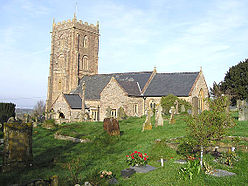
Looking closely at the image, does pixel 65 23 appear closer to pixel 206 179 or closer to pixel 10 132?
pixel 10 132

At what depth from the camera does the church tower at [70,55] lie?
44.6 meters

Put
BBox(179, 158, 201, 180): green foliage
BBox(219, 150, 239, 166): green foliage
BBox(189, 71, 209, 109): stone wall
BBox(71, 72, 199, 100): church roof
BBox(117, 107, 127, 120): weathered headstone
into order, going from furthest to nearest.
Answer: BBox(71, 72, 199, 100): church roof
BBox(189, 71, 209, 109): stone wall
BBox(117, 107, 127, 120): weathered headstone
BBox(219, 150, 239, 166): green foliage
BBox(179, 158, 201, 180): green foliage

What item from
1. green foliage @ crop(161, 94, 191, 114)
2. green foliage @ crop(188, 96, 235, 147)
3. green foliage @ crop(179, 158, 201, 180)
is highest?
green foliage @ crop(161, 94, 191, 114)

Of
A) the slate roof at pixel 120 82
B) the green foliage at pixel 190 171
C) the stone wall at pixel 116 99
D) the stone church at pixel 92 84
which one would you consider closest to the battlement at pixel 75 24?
the stone church at pixel 92 84

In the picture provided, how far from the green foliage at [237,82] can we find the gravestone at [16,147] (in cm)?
3717

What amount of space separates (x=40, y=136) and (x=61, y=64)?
31.8 metres

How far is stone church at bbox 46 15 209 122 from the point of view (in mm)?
31391

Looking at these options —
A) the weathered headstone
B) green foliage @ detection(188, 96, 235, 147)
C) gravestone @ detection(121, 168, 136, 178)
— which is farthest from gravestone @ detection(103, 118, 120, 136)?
the weathered headstone

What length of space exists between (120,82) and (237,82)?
22501mm

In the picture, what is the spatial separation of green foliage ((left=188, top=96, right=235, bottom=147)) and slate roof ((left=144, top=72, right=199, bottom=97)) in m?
21.9

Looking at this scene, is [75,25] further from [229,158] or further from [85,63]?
[229,158]

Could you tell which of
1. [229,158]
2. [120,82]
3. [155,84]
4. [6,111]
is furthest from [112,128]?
[155,84]

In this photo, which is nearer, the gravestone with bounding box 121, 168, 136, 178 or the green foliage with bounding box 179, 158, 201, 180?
the green foliage with bounding box 179, 158, 201, 180

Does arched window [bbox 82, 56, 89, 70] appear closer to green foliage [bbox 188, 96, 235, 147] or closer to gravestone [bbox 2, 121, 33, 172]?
gravestone [bbox 2, 121, 33, 172]
